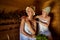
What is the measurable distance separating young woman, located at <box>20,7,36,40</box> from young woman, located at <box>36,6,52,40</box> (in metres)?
0.10

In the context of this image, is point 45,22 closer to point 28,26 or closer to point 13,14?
point 28,26

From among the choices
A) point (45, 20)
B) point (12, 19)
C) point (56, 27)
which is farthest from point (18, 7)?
point (56, 27)

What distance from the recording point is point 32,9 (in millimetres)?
1536

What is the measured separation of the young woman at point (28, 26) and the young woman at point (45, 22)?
0.31 ft

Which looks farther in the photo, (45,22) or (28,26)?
(45,22)

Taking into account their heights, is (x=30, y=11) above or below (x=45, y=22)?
above

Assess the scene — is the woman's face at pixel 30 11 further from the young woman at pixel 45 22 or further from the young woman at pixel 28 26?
the young woman at pixel 45 22

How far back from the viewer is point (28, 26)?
1.49 m

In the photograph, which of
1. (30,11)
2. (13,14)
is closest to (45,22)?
(30,11)

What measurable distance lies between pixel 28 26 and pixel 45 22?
227 millimetres

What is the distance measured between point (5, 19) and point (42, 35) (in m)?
0.42

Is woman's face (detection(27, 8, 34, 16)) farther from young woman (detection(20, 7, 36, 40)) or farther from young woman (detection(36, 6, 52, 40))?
young woman (detection(36, 6, 52, 40))

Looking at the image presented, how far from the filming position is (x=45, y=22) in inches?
64.6

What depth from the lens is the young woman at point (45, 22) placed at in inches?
63.5
